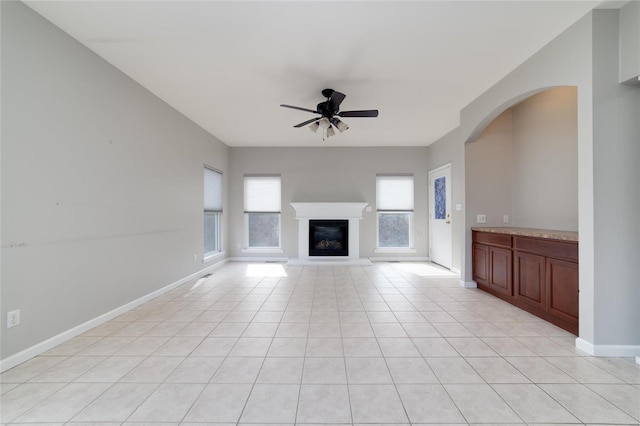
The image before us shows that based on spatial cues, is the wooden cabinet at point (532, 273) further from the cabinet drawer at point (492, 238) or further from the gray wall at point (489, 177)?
the gray wall at point (489, 177)

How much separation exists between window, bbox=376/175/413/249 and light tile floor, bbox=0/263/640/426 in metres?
3.13

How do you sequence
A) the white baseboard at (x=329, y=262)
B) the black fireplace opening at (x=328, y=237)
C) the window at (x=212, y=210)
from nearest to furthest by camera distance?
the window at (x=212, y=210) < the white baseboard at (x=329, y=262) < the black fireplace opening at (x=328, y=237)

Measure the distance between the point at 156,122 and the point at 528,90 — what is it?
448 cm

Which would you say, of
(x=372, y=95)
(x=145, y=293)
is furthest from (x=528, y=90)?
(x=145, y=293)

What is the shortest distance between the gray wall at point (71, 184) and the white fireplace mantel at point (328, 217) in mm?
2920

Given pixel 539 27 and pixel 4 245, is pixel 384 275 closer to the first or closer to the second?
pixel 539 27

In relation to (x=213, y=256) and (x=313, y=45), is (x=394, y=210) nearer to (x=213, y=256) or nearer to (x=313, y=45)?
(x=213, y=256)

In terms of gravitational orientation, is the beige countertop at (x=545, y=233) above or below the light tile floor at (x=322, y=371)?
above

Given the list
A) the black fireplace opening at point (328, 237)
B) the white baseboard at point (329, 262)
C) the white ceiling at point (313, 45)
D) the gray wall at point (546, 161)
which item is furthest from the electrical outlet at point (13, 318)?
the gray wall at point (546, 161)

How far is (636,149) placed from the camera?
203 centimetres

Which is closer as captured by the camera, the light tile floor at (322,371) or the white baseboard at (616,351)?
the light tile floor at (322,371)

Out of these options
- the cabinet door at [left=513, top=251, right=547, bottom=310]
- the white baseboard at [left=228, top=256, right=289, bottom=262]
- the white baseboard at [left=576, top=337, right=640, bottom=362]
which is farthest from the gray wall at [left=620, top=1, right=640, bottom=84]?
the white baseboard at [left=228, top=256, right=289, bottom=262]

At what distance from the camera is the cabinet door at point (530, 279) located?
2738 millimetres

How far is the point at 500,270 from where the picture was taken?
3363 mm
